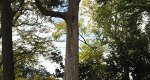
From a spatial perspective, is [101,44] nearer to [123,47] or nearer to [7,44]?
[123,47]

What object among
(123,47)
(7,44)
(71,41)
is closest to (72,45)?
(71,41)

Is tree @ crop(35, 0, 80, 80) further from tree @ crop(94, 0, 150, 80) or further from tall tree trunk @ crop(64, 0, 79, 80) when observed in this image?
tree @ crop(94, 0, 150, 80)

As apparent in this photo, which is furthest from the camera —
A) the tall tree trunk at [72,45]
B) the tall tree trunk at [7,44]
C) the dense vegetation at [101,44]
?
the dense vegetation at [101,44]

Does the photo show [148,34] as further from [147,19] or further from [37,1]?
[37,1]

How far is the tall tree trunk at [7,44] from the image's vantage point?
15.6 meters

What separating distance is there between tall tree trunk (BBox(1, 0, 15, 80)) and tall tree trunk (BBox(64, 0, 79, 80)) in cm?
356

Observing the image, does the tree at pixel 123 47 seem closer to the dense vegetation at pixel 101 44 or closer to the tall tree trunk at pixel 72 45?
the dense vegetation at pixel 101 44

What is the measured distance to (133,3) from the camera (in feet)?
77.3

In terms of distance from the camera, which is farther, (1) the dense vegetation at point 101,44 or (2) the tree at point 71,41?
(1) the dense vegetation at point 101,44

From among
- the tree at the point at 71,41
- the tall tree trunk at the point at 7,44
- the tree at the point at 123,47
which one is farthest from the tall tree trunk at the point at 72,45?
the tree at the point at 123,47

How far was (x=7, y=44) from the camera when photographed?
52.0 feet

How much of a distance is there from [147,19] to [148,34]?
3096mm

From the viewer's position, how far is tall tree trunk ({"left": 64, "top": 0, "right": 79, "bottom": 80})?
42.2 ft

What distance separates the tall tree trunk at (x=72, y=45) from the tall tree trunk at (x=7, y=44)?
3.56m
